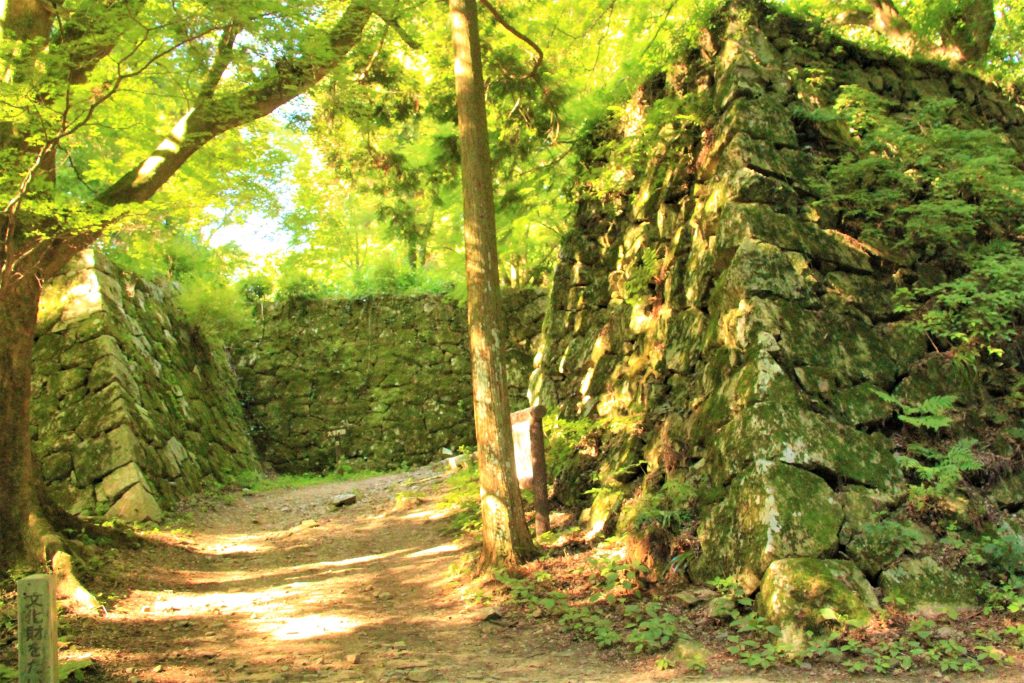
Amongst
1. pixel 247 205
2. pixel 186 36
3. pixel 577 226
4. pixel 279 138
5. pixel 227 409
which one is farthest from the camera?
pixel 279 138

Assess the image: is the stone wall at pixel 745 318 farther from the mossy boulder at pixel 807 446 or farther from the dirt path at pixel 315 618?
the dirt path at pixel 315 618

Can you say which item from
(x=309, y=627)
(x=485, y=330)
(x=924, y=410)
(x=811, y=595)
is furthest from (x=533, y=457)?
(x=924, y=410)

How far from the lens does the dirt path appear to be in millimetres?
4309

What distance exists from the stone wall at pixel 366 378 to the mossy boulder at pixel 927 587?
33.4ft

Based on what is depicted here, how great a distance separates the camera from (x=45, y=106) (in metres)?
5.49

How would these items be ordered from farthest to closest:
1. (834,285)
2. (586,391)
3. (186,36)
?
(586,391) < (186,36) < (834,285)

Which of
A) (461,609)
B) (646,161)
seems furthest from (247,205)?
(461,609)

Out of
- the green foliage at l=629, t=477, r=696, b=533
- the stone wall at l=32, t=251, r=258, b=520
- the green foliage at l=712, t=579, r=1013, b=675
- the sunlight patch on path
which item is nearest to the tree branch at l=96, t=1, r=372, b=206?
the stone wall at l=32, t=251, r=258, b=520

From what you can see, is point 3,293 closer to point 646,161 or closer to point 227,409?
point 646,161

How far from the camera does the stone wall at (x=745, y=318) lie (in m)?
5.00

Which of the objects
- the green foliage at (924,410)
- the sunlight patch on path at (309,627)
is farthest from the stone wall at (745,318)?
the sunlight patch on path at (309,627)

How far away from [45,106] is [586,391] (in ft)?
19.0

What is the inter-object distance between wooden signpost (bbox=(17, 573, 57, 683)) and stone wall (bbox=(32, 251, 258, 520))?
542cm

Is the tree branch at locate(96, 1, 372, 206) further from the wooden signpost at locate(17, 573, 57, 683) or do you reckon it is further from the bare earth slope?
the wooden signpost at locate(17, 573, 57, 683)
